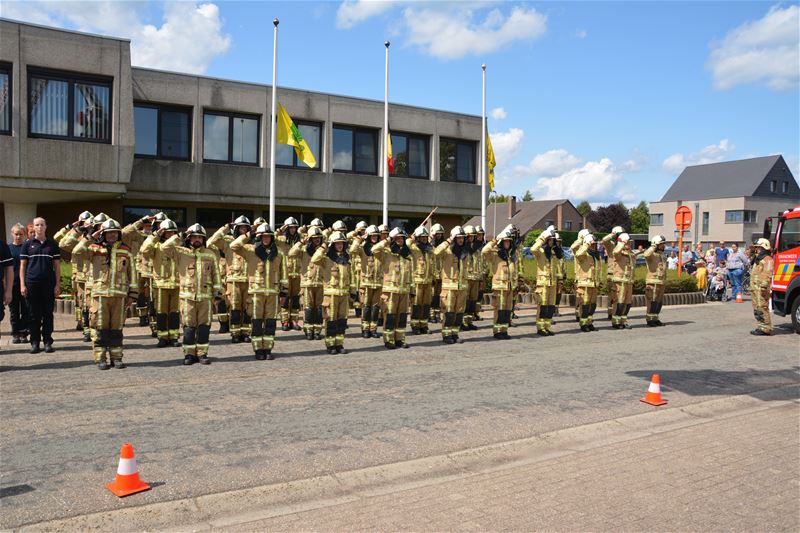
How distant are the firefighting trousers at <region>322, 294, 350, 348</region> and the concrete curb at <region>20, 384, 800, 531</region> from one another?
17.9 feet

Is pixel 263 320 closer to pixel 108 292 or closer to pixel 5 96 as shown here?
pixel 108 292

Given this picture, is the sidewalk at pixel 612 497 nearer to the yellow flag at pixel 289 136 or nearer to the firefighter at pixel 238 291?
the firefighter at pixel 238 291

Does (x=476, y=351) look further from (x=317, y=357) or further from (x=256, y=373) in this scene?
(x=256, y=373)

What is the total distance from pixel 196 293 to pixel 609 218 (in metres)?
88.6

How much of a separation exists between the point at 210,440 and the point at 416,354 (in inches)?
228

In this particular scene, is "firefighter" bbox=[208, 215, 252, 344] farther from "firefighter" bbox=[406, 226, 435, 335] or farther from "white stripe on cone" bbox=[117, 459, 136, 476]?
"white stripe on cone" bbox=[117, 459, 136, 476]

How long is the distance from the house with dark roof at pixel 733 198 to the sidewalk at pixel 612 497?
65143 mm

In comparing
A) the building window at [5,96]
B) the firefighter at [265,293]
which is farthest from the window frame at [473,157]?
the firefighter at [265,293]

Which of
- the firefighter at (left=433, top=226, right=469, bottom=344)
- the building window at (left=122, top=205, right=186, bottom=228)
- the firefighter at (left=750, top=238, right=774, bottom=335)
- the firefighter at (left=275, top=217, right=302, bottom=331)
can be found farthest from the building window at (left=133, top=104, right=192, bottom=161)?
the firefighter at (left=750, top=238, right=774, bottom=335)

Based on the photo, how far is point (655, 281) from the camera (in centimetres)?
1709

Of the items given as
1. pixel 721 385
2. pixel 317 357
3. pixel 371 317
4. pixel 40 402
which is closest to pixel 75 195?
pixel 371 317

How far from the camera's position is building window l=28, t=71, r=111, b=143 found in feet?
63.0

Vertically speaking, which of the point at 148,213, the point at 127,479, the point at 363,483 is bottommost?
the point at 363,483

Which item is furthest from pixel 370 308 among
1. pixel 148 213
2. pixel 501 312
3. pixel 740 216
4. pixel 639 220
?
pixel 639 220
